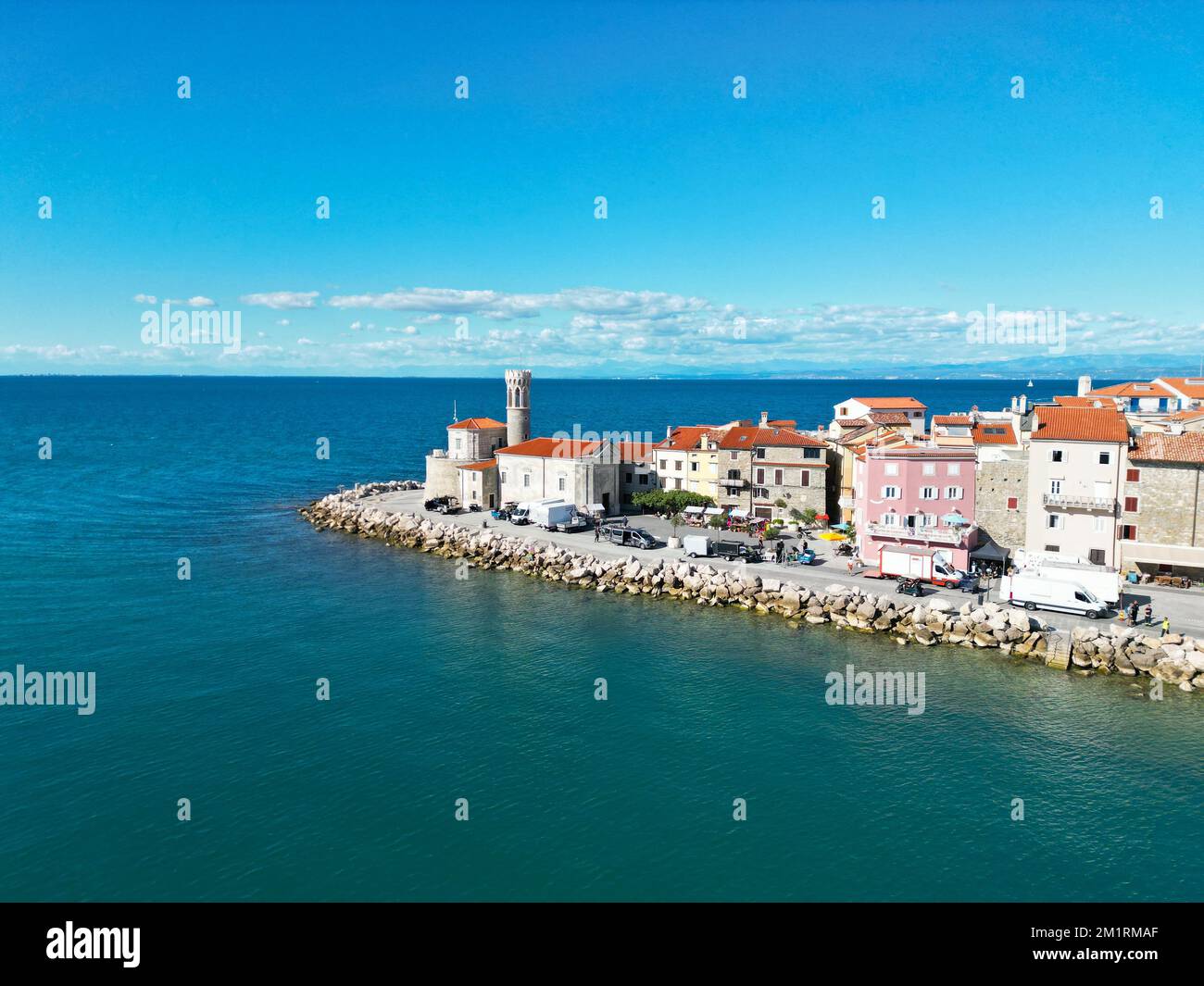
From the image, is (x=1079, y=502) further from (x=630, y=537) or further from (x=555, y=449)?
(x=555, y=449)

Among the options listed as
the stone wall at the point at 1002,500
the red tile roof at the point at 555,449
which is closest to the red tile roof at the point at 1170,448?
the stone wall at the point at 1002,500

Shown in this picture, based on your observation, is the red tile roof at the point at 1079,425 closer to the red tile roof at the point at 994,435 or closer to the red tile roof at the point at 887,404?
the red tile roof at the point at 994,435

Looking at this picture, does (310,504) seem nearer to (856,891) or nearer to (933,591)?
(933,591)

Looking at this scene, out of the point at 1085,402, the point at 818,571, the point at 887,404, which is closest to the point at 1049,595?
the point at 818,571

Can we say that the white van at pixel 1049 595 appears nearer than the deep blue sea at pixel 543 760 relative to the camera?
No

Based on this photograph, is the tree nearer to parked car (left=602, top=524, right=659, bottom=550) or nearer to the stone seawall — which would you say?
parked car (left=602, top=524, right=659, bottom=550)
